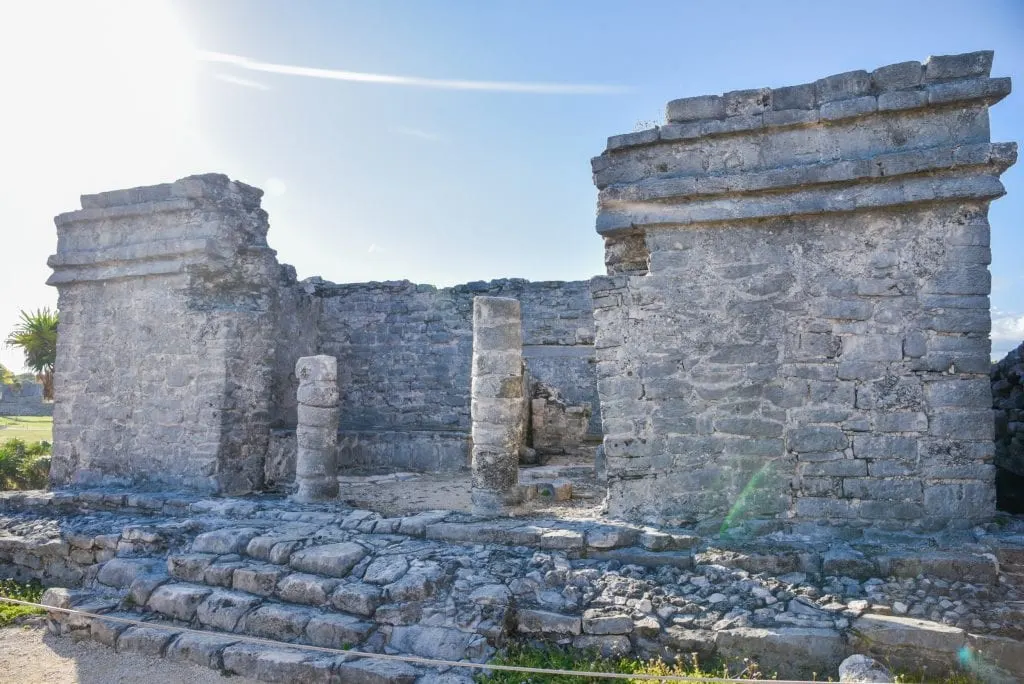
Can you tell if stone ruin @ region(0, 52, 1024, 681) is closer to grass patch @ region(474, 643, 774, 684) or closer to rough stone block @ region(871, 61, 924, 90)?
rough stone block @ region(871, 61, 924, 90)

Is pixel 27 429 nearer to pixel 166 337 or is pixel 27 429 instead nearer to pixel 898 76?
pixel 166 337

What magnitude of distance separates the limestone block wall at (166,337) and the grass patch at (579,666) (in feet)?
17.2

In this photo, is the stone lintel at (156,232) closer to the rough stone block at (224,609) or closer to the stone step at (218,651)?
the stone step at (218,651)

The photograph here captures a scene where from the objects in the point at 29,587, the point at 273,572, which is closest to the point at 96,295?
the point at 29,587

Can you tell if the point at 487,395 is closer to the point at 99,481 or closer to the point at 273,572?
the point at 273,572

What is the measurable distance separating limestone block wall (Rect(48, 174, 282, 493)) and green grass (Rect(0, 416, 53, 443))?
18.9 feet

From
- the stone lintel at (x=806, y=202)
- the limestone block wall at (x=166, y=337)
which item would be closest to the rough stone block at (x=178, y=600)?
the limestone block wall at (x=166, y=337)

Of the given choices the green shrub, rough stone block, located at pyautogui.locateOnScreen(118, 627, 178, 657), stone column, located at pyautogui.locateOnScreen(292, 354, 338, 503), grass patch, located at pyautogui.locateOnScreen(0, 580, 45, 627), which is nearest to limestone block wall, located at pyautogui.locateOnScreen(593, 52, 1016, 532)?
rough stone block, located at pyautogui.locateOnScreen(118, 627, 178, 657)

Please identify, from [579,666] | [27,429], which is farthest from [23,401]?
[579,666]

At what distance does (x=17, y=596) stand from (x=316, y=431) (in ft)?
11.1

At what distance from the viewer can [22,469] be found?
12.0m

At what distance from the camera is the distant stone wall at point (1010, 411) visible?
251 inches

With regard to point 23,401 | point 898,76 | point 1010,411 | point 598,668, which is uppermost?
point 898,76

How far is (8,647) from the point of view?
561cm
